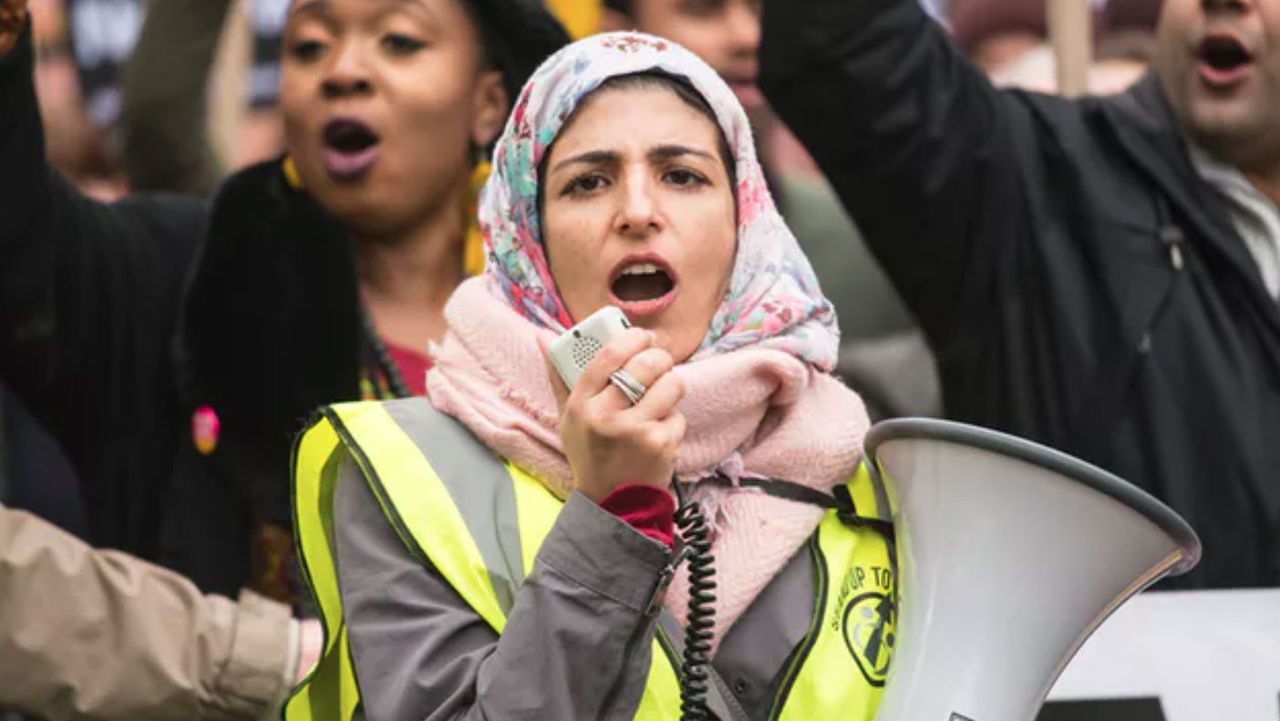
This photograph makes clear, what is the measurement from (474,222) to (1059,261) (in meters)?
1.15

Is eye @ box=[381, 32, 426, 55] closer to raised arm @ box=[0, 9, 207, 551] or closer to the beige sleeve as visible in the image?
raised arm @ box=[0, 9, 207, 551]

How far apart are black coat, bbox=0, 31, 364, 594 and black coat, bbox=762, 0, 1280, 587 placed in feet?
3.20

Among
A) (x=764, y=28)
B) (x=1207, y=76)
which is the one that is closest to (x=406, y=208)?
(x=764, y=28)

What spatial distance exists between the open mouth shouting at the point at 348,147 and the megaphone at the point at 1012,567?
72.3 inches

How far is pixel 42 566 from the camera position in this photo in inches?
143

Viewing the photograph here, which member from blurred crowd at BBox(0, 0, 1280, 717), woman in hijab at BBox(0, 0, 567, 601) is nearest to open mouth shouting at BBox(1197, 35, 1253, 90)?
blurred crowd at BBox(0, 0, 1280, 717)

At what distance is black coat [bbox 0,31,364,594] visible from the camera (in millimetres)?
4352

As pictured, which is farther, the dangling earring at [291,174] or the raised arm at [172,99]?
the raised arm at [172,99]

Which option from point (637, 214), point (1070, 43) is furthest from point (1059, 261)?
point (637, 214)

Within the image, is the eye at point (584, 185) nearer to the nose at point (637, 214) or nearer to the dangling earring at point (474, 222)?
the nose at point (637, 214)

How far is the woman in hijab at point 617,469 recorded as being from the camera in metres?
2.83

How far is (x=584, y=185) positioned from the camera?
3289 mm

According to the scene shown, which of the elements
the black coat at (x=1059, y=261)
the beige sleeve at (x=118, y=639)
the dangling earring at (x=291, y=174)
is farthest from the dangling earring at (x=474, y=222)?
the beige sleeve at (x=118, y=639)

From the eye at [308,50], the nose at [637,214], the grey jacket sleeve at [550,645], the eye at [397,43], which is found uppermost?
the eye at [397,43]
